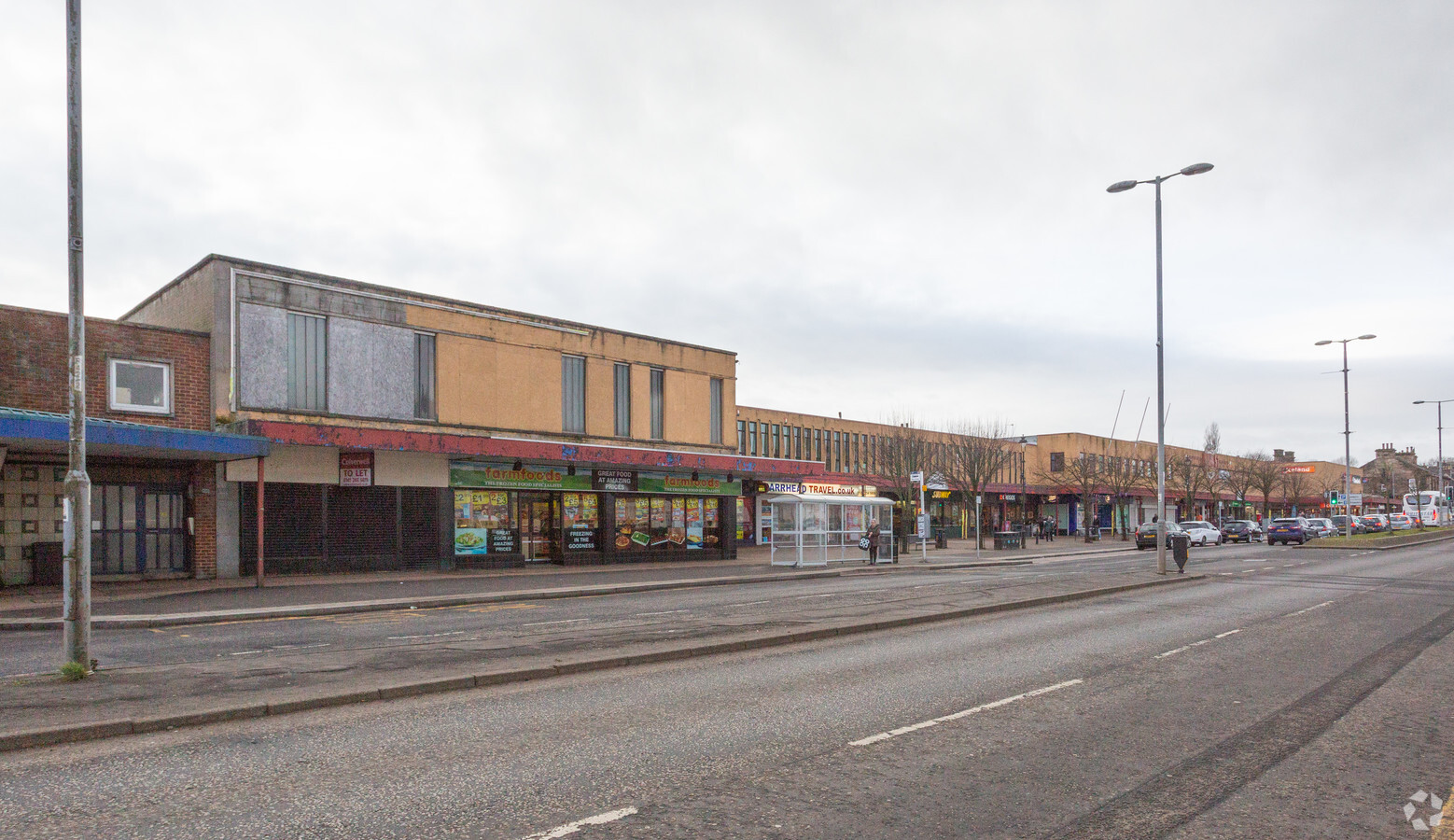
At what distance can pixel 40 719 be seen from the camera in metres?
7.42

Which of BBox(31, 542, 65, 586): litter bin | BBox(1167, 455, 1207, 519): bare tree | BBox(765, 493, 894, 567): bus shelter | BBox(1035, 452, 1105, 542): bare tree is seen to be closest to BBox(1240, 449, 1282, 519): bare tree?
BBox(1167, 455, 1207, 519): bare tree

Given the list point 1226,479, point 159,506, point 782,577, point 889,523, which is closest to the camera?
point 159,506

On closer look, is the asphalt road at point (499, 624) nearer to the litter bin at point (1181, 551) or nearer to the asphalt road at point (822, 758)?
the asphalt road at point (822, 758)

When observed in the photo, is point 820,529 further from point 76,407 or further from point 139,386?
point 76,407

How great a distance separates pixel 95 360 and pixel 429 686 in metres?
16.6

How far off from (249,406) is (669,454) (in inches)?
496

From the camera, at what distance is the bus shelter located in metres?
29.9

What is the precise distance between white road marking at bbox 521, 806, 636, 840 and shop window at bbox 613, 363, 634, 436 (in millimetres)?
26783

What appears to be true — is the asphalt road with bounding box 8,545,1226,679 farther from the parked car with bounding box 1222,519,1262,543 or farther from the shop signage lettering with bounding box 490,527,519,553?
the parked car with bounding box 1222,519,1262,543

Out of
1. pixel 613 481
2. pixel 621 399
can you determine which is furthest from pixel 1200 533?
pixel 613 481

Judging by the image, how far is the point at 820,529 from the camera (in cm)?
3044

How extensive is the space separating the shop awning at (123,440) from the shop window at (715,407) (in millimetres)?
17484

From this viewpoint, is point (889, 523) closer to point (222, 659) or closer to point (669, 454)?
point (669, 454)

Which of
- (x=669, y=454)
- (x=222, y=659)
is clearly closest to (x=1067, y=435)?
(x=669, y=454)
